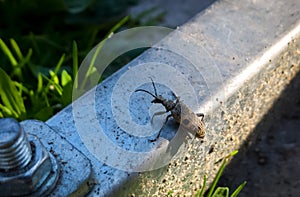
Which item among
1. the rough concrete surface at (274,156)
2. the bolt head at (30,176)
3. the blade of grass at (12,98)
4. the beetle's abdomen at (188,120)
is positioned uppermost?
the rough concrete surface at (274,156)

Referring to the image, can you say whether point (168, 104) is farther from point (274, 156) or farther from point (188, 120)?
point (274, 156)

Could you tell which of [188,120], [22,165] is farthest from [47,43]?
[22,165]

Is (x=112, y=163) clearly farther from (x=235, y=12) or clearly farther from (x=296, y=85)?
(x=296, y=85)

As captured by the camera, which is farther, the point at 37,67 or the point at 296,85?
the point at 37,67

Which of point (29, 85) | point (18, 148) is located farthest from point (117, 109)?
point (29, 85)

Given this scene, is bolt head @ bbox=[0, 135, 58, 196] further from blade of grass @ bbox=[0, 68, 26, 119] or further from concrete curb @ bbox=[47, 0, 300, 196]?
blade of grass @ bbox=[0, 68, 26, 119]

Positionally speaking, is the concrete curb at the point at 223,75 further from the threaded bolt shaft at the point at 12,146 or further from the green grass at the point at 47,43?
the green grass at the point at 47,43

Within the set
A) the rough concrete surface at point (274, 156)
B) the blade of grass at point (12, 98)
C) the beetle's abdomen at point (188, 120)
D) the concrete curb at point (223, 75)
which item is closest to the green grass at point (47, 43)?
the blade of grass at point (12, 98)

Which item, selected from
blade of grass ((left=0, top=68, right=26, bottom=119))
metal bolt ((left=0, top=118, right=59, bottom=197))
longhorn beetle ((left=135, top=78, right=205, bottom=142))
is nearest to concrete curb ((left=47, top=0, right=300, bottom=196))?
longhorn beetle ((left=135, top=78, right=205, bottom=142))
